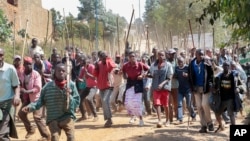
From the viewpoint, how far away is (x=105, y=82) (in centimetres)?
1032

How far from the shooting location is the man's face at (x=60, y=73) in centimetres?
705

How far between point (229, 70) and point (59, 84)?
3744 mm

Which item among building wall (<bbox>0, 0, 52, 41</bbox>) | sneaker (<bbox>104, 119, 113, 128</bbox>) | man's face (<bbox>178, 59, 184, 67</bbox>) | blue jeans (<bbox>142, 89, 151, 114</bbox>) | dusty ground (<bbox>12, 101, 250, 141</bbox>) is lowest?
dusty ground (<bbox>12, 101, 250, 141</bbox>)

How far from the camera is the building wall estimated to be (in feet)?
93.2

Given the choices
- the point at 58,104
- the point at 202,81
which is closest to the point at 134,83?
the point at 202,81

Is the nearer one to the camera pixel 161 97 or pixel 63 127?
pixel 63 127

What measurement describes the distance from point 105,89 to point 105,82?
175mm

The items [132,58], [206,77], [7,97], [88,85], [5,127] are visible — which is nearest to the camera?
[5,127]

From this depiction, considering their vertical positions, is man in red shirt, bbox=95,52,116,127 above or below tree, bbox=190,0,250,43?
below

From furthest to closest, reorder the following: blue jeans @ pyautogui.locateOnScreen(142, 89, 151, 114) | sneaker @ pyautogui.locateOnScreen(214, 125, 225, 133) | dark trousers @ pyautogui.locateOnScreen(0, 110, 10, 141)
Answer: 1. blue jeans @ pyautogui.locateOnScreen(142, 89, 151, 114)
2. sneaker @ pyautogui.locateOnScreen(214, 125, 225, 133)
3. dark trousers @ pyautogui.locateOnScreen(0, 110, 10, 141)

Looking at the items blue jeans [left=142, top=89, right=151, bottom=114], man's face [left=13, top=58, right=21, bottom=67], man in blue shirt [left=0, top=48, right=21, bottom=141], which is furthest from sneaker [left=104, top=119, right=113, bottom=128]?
man in blue shirt [left=0, top=48, right=21, bottom=141]

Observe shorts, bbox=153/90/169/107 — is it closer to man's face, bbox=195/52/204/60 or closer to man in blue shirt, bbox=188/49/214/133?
man in blue shirt, bbox=188/49/214/133

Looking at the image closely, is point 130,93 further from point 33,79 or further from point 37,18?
point 37,18

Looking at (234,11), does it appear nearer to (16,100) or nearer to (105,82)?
(16,100)
